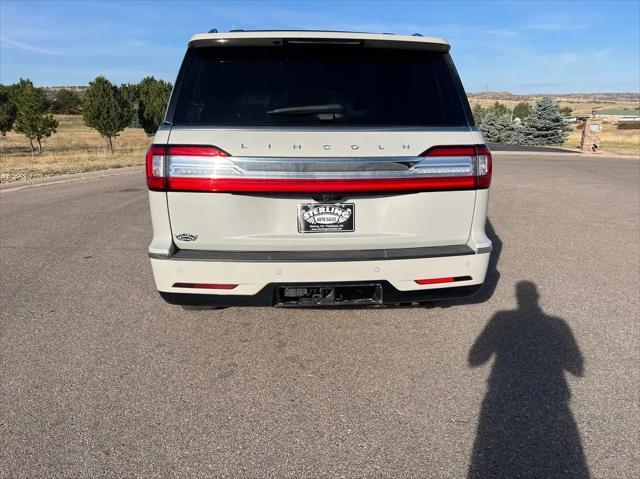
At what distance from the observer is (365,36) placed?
3.09 metres

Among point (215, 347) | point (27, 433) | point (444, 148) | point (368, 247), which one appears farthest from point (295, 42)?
point (27, 433)

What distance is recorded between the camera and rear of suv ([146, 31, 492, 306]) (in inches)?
111

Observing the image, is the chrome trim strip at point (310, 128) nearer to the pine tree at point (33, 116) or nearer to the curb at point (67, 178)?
the curb at point (67, 178)

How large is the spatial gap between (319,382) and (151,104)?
51204 millimetres

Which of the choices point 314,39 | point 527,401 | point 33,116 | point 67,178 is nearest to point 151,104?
point 33,116

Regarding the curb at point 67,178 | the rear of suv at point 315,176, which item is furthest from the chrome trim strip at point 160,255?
the curb at point 67,178

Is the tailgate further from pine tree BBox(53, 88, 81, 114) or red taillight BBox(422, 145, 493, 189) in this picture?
pine tree BBox(53, 88, 81, 114)

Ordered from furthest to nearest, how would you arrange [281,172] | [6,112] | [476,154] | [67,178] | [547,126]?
[6,112], [547,126], [67,178], [476,154], [281,172]

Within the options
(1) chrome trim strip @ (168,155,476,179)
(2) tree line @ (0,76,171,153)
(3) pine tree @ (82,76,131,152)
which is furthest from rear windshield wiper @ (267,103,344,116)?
(3) pine tree @ (82,76,131,152)

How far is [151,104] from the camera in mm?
49344

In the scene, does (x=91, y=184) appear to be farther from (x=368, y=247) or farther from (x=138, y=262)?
(x=368, y=247)

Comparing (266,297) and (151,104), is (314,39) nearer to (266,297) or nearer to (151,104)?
(266,297)

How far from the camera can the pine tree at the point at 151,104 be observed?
4934 centimetres

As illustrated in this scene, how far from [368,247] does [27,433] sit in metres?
2.08
